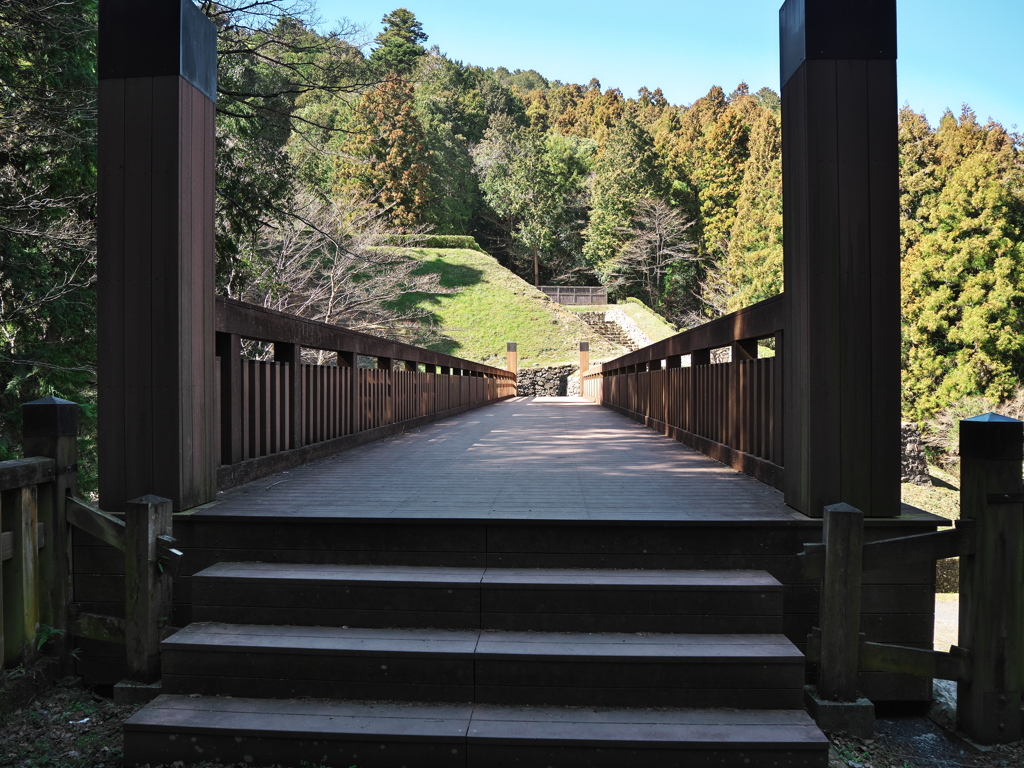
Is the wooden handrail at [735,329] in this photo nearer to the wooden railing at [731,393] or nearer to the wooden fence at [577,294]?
the wooden railing at [731,393]

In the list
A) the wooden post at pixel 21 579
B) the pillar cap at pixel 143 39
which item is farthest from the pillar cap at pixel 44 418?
the pillar cap at pixel 143 39

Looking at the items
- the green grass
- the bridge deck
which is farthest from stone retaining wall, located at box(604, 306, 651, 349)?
the bridge deck

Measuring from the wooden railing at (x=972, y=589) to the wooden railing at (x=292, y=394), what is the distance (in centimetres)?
273

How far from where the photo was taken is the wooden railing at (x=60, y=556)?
9.18 feet

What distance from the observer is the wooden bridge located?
8.26 feet

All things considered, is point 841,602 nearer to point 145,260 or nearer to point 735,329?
point 735,329

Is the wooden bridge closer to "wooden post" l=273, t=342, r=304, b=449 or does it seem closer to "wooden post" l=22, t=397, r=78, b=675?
"wooden post" l=22, t=397, r=78, b=675

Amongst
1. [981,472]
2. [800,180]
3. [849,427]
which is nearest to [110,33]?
[800,180]

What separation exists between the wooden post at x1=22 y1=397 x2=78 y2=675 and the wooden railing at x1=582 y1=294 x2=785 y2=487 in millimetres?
3254

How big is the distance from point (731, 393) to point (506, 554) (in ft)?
8.31

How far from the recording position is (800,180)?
319cm

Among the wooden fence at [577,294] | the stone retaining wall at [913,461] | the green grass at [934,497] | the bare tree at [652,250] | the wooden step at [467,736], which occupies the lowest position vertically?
the green grass at [934,497]

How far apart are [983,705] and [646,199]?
164 feet

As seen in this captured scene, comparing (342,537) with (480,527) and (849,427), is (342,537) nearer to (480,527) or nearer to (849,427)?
(480,527)
